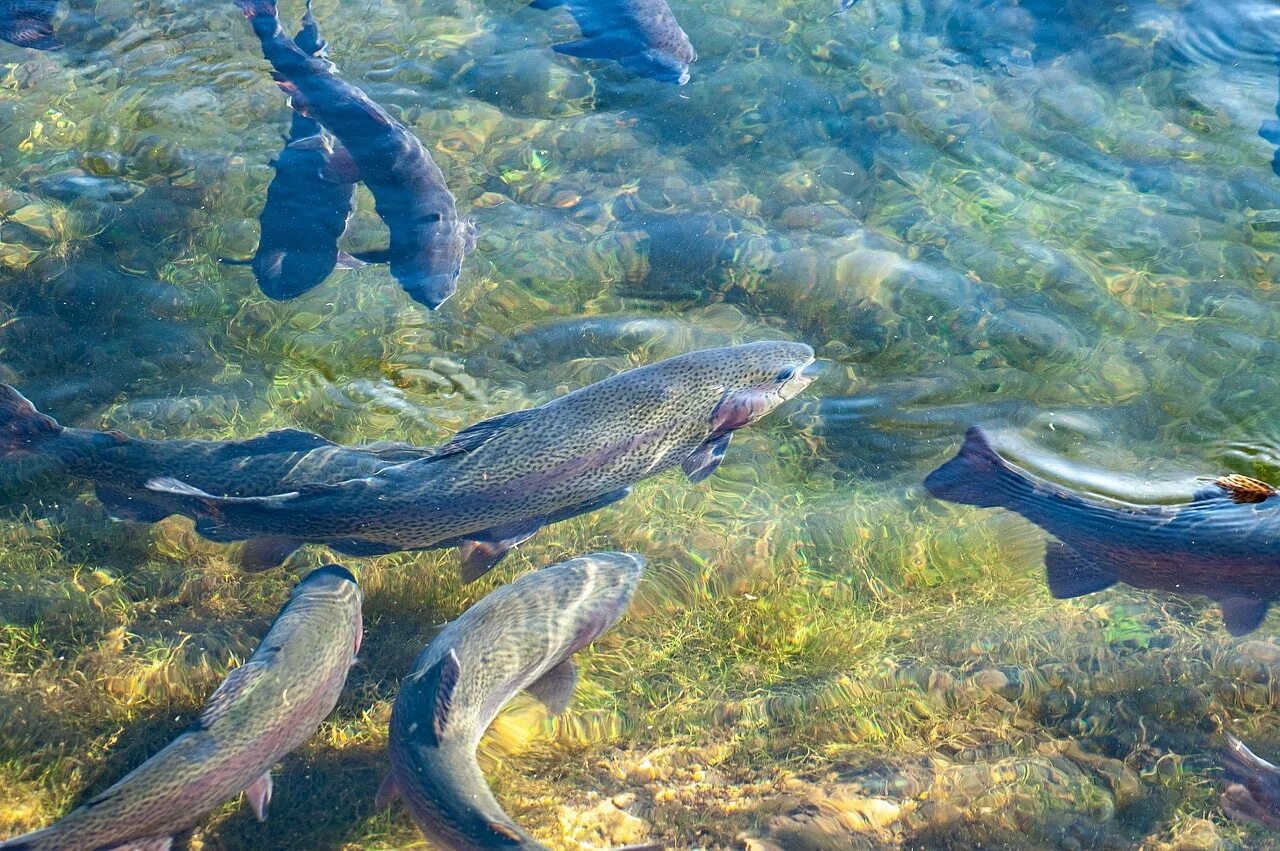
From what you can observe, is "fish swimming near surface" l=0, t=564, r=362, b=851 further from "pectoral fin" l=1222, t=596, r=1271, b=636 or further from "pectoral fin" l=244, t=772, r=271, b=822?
"pectoral fin" l=1222, t=596, r=1271, b=636

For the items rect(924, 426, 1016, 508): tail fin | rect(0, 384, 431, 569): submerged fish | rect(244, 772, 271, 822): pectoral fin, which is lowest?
rect(244, 772, 271, 822): pectoral fin

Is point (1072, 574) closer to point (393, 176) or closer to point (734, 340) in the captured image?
point (734, 340)

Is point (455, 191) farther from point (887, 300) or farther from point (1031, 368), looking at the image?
point (1031, 368)

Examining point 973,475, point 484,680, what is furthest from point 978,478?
point 484,680

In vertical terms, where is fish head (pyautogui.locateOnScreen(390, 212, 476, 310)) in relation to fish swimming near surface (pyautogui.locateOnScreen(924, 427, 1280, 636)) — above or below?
below

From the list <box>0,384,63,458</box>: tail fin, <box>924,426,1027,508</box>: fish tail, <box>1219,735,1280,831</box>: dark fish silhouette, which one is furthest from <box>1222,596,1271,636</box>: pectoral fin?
<box>0,384,63,458</box>: tail fin

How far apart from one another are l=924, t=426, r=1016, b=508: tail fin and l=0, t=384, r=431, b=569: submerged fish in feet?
9.70

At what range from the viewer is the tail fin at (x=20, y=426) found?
15.2ft

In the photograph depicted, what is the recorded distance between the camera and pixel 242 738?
3980 mm

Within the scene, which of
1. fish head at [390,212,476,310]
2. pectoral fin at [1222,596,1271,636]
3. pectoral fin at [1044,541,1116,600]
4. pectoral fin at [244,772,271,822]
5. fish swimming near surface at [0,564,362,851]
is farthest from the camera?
fish head at [390,212,476,310]

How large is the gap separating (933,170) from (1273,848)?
16.3ft

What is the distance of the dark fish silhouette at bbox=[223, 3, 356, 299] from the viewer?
234 inches

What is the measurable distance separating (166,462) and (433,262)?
211 cm

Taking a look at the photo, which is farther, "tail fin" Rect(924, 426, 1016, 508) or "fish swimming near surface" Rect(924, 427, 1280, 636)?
"tail fin" Rect(924, 426, 1016, 508)
